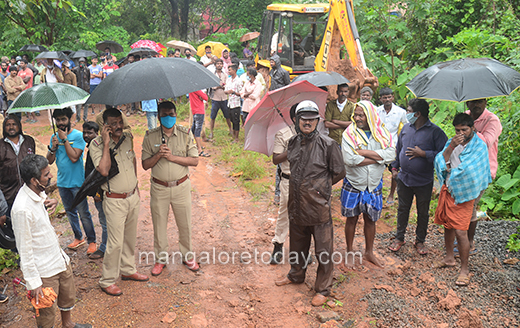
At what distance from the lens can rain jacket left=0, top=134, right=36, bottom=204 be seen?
4583mm

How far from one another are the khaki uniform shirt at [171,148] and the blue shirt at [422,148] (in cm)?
268

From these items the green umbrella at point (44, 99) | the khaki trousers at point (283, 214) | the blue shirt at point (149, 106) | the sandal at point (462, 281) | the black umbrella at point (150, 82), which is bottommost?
the sandal at point (462, 281)

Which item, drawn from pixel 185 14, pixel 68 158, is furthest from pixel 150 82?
pixel 185 14

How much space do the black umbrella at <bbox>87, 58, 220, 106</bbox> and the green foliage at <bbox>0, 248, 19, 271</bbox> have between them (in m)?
2.60

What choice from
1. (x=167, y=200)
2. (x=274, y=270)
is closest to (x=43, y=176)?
(x=167, y=200)

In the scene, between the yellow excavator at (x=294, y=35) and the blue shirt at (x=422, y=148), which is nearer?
the blue shirt at (x=422, y=148)

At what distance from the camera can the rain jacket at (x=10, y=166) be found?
458cm

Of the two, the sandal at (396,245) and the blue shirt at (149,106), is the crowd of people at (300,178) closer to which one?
the sandal at (396,245)

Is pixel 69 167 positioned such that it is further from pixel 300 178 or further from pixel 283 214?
pixel 300 178

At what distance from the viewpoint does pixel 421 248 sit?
5121 millimetres

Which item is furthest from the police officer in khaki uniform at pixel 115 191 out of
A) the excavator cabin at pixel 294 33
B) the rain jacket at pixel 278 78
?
the excavator cabin at pixel 294 33

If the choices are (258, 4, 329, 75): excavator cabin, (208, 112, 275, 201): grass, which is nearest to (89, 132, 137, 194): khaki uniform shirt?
(208, 112, 275, 201): grass

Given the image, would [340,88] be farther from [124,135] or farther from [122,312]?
[122,312]

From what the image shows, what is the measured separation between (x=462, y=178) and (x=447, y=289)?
1219mm
